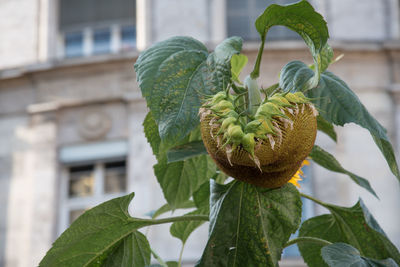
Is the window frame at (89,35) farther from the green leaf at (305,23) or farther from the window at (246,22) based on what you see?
the green leaf at (305,23)

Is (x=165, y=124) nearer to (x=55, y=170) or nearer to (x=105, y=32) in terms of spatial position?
(x=55, y=170)

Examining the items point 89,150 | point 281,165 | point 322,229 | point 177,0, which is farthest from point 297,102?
point 177,0

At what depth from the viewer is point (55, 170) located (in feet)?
22.7

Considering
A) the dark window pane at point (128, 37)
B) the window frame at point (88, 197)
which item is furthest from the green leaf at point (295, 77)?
the dark window pane at point (128, 37)

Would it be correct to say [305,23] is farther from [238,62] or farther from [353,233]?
[353,233]

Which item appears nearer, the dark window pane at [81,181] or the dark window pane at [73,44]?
the dark window pane at [81,181]

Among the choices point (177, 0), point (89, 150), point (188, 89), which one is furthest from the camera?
point (177, 0)

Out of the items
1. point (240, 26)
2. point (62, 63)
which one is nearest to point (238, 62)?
point (62, 63)

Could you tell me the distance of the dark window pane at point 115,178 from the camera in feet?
22.6

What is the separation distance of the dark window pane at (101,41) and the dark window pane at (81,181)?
1.44 m

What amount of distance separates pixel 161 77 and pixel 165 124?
7cm

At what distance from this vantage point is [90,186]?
692 centimetres

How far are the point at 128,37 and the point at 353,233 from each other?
6835 mm

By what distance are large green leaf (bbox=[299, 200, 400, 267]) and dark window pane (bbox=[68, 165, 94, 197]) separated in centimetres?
583
